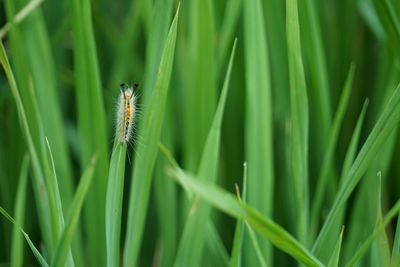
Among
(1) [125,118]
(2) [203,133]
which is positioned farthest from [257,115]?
(1) [125,118]

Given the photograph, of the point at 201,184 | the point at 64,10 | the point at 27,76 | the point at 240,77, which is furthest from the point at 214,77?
the point at 201,184

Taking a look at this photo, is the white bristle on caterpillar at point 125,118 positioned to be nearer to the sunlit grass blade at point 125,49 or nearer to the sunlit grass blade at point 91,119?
the sunlit grass blade at point 91,119

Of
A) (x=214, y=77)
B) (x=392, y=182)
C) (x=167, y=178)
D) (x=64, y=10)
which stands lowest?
(x=392, y=182)

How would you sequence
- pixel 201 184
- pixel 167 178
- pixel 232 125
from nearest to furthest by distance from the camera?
pixel 201 184
pixel 167 178
pixel 232 125

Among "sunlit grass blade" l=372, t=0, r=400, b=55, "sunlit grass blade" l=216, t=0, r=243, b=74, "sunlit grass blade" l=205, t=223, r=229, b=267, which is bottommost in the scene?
"sunlit grass blade" l=205, t=223, r=229, b=267

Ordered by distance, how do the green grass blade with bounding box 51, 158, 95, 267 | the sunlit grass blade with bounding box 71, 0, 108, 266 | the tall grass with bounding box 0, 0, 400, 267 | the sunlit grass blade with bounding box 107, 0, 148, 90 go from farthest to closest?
the sunlit grass blade with bounding box 107, 0, 148, 90 < the sunlit grass blade with bounding box 71, 0, 108, 266 < the tall grass with bounding box 0, 0, 400, 267 < the green grass blade with bounding box 51, 158, 95, 267

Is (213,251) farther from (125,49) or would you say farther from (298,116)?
(125,49)

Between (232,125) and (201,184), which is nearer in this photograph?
(201,184)

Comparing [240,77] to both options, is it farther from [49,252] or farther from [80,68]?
[49,252]

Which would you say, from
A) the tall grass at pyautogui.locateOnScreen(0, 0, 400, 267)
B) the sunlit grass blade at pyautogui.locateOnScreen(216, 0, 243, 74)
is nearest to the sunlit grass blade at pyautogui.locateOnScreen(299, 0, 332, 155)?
the tall grass at pyautogui.locateOnScreen(0, 0, 400, 267)

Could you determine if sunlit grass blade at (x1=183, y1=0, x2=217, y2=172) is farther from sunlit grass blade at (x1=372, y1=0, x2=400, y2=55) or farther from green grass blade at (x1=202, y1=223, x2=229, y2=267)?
sunlit grass blade at (x1=372, y1=0, x2=400, y2=55)
